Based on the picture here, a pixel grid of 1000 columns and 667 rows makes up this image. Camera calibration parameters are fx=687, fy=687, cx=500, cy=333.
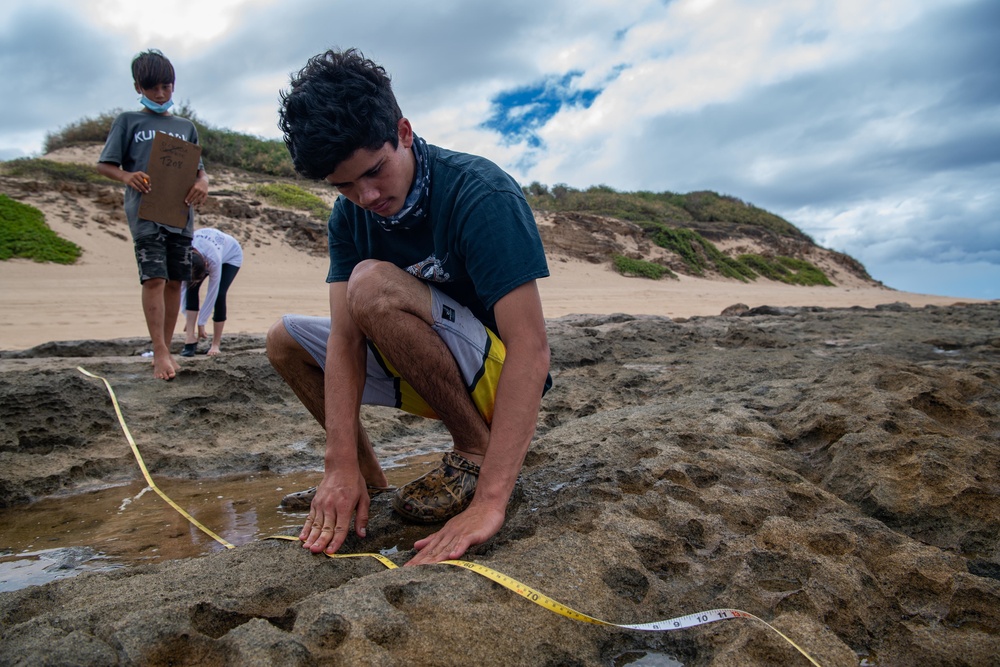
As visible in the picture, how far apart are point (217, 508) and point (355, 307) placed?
1.04m

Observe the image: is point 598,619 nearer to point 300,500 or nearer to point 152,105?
point 300,500

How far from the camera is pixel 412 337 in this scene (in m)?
1.97

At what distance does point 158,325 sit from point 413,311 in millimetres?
2436

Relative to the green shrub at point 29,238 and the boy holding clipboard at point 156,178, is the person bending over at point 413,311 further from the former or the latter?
the green shrub at point 29,238

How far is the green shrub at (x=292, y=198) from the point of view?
14.9 meters

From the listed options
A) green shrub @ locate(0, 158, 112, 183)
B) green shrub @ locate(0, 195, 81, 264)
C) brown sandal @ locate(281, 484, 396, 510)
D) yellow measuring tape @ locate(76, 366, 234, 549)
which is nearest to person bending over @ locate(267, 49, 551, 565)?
brown sandal @ locate(281, 484, 396, 510)

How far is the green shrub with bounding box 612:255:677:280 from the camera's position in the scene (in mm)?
17438

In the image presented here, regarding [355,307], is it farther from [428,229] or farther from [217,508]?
[217,508]

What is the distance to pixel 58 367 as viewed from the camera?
136 inches

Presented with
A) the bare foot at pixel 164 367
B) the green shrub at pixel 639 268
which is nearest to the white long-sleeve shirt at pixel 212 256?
the bare foot at pixel 164 367

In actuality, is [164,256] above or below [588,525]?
above

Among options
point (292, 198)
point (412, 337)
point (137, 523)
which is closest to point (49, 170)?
point (292, 198)

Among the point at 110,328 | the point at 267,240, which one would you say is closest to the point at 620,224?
the point at 267,240

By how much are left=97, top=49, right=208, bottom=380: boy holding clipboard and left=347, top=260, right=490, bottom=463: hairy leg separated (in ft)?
7.37
